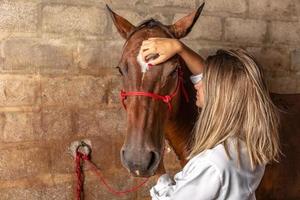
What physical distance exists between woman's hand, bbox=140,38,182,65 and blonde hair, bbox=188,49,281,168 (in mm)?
301

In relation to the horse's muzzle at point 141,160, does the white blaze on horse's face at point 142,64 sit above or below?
above

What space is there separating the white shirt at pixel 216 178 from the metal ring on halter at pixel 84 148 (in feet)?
4.59

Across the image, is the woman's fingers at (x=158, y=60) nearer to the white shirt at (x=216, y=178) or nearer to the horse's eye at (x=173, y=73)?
the horse's eye at (x=173, y=73)

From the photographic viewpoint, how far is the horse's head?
1.62m

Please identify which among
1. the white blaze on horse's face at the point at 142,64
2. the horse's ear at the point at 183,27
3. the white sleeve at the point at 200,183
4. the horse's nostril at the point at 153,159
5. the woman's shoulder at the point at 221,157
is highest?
the horse's ear at the point at 183,27

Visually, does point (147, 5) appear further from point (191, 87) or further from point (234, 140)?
point (234, 140)

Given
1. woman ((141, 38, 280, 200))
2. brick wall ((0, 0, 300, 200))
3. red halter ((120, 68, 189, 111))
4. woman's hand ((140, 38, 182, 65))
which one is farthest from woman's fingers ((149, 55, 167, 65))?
brick wall ((0, 0, 300, 200))

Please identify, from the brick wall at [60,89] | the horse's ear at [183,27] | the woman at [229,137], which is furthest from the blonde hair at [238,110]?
the brick wall at [60,89]

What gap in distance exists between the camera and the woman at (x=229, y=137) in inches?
48.5

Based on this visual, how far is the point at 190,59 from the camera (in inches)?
69.2

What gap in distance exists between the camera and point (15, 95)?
8.03 feet

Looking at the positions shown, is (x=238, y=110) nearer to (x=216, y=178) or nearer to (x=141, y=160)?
(x=216, y=178)

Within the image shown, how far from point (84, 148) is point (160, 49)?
1193mm

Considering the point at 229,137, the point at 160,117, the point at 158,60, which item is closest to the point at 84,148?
the point at 160,117
